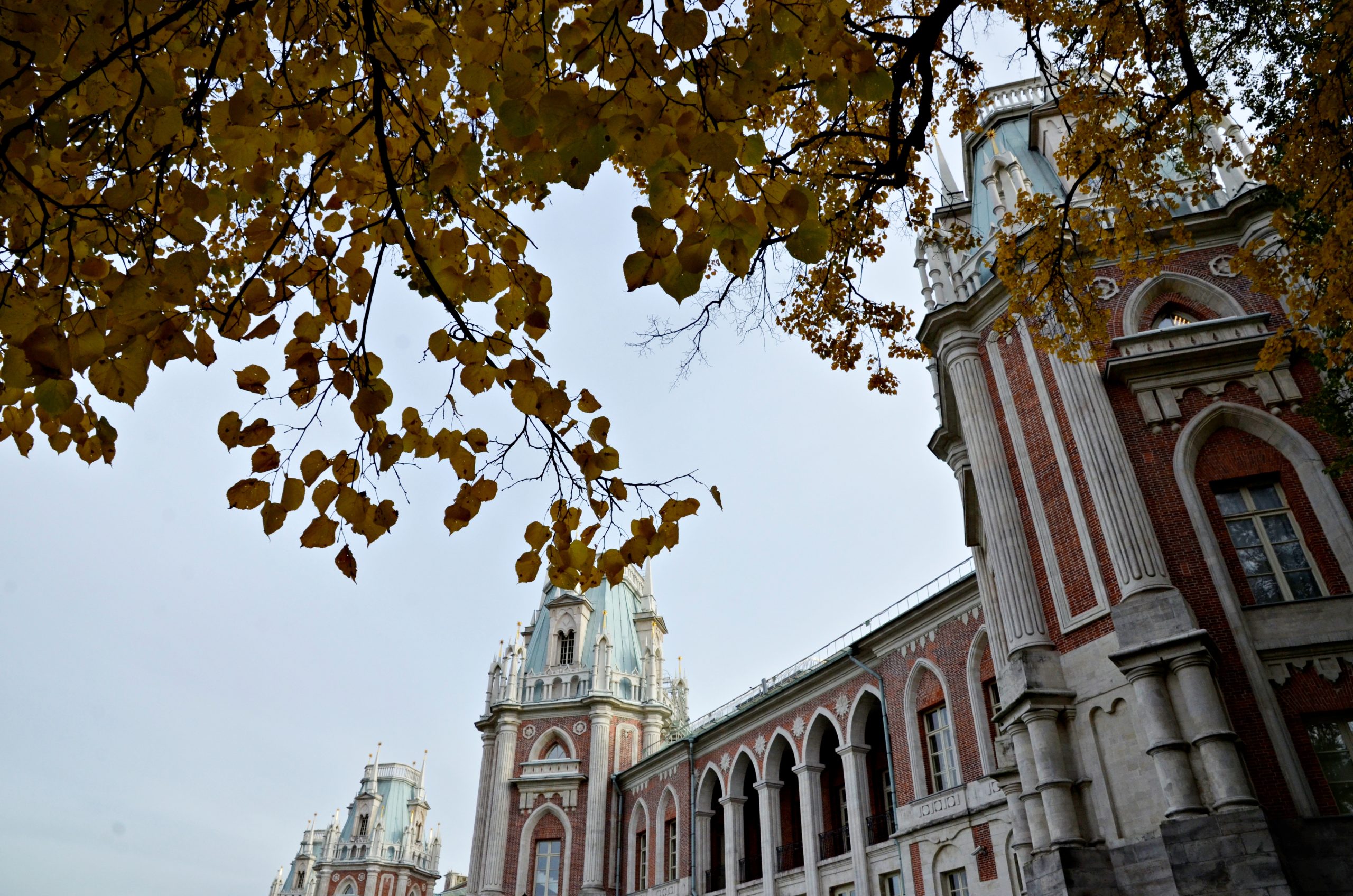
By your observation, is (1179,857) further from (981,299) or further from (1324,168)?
(981,299)

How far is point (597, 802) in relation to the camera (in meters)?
32.4

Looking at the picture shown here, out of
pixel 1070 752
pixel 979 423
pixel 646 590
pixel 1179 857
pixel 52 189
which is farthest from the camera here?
pixel 646 590

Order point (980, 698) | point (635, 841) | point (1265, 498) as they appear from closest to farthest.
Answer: point (1265, 498), point (980, 698), point (635, 841)

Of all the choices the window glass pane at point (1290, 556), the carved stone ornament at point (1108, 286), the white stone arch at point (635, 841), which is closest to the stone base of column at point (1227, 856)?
the window glass pane at point (1290, 556)

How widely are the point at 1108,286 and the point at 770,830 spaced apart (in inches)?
674

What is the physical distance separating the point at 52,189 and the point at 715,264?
595cm

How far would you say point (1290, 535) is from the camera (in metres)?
11.7

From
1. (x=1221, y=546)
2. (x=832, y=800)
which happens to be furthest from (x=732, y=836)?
(x=1221, y=546)

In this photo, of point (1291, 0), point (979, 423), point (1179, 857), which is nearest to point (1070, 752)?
point (1179, 857)

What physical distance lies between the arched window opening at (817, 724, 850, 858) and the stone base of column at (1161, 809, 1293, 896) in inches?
486

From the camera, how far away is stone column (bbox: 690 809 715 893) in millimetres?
26562

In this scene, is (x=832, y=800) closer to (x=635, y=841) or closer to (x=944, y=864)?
(x=944, y=864)

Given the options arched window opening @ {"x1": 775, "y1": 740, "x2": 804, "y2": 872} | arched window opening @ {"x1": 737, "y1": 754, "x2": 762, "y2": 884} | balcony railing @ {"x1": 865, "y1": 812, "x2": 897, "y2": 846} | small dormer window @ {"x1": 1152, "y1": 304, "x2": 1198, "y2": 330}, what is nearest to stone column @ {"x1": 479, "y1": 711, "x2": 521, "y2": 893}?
arched window opening @ {"x1": 737, "y1": 754, "x2": 762, "y2": 884}

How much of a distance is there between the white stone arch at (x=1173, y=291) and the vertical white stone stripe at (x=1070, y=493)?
4.89ft
